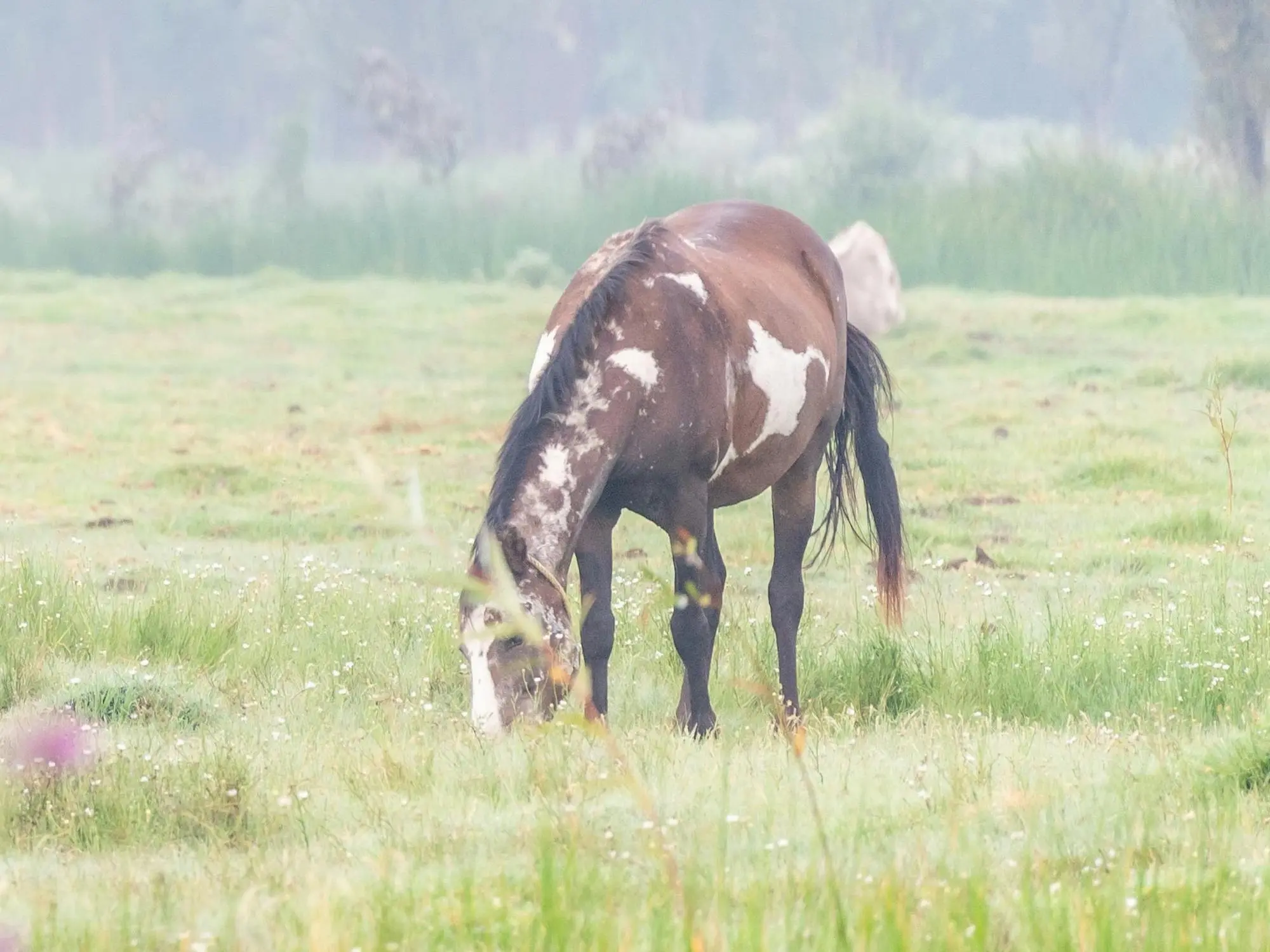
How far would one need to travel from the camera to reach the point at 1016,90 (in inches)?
2453

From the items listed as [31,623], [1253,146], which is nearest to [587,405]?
[31,623]

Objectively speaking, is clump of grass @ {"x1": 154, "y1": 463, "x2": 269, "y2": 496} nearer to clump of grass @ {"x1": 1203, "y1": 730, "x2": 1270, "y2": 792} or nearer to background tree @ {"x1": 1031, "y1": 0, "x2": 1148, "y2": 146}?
clump of grass @ {"x1": 1203, "y1": 730, "x2": 1270, "y2": 792}

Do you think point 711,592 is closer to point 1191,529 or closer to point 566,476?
point 566,476

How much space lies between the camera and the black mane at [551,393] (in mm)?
5254

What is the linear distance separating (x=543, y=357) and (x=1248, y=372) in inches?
407

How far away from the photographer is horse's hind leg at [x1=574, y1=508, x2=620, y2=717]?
5.91 meters

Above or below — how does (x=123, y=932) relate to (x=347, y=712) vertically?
above

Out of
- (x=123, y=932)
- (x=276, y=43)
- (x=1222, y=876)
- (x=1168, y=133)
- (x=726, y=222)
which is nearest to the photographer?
(x=123, y=932)

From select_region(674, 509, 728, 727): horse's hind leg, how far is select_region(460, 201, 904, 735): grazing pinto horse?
0.4 inches

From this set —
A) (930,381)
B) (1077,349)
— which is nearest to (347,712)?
(930,381)

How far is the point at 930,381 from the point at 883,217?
29.2ft

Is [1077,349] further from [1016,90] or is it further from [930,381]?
[1016,90]

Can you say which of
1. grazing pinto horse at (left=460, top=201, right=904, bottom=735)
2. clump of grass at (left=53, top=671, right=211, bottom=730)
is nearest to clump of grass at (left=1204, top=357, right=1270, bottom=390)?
grazing pinto horse at (left=460, top=201, right=904, bottom=735)

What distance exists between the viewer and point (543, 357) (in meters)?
5.80
